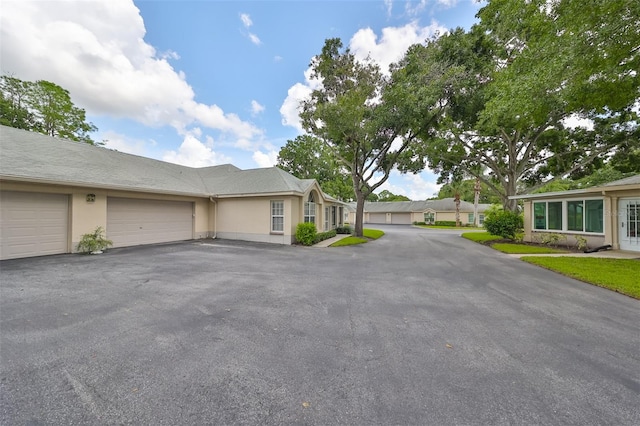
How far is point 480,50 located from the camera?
14.3 m

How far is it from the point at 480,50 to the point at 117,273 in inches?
793

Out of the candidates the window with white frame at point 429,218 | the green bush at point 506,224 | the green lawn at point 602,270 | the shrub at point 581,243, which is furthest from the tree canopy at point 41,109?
the window with white frame at point 429,218

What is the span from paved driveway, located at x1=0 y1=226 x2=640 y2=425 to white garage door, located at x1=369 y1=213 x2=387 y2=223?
40.0 m

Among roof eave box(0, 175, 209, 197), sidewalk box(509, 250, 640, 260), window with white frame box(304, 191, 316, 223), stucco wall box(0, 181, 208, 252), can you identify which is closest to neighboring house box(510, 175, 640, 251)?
sidewalk box(509, 250, 640, 260)

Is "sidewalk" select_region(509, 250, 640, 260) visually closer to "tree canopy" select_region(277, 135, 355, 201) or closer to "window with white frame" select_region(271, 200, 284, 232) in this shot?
"window with white frame" select_region(271, 200, 284, 232)

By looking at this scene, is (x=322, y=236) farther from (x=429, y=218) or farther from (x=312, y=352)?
(x=429, y=218)

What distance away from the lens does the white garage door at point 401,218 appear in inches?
1691

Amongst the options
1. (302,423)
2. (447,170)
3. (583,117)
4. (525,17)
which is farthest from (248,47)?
(583,117)

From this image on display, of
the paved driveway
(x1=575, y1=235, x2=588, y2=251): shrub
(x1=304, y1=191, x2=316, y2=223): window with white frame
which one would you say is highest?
(x1=304, y1=191, x2=316, y2=223): window with white frame

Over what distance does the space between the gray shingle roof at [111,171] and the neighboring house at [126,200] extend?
32 mm

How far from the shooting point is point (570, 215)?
12859 mm

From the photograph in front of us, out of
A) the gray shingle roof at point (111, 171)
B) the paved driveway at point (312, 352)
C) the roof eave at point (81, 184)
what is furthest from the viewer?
the gray shingle roof at point (111, 171)

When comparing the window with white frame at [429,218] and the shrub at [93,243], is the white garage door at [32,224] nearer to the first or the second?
the shrub at [93,243]

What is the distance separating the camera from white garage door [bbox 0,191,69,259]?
815cm
